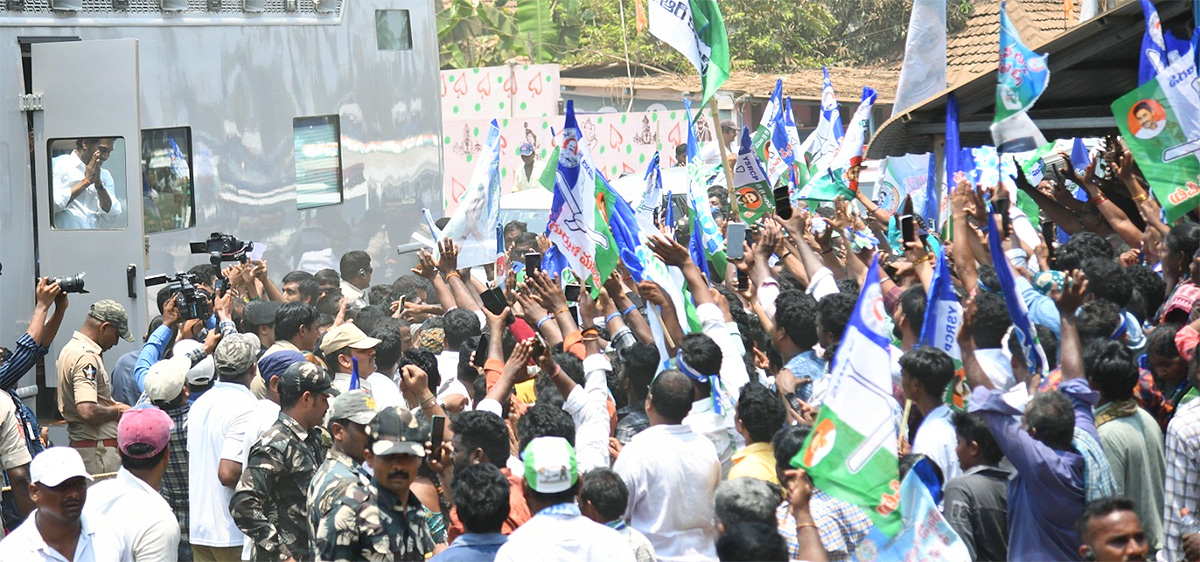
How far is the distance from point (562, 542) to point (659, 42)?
89.5 feet

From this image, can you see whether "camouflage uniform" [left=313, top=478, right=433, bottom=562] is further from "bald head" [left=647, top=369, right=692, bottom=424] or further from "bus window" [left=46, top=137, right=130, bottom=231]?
"bus window" [left=46, top=137, right=130, bottom=231]

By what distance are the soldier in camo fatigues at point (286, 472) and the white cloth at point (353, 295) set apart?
441cm

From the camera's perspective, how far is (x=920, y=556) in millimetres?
4344

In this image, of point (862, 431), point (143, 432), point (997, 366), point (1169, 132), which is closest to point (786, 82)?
point (1169, 132)

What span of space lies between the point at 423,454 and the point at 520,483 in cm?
61

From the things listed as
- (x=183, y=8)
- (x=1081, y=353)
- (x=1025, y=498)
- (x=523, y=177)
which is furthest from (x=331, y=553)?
(x=523, y=177)

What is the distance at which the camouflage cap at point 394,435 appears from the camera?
465 cm

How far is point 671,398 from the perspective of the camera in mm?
5367

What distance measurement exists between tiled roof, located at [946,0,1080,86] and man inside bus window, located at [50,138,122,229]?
18861 mm

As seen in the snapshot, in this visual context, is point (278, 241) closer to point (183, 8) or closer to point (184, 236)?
point (184, 236)

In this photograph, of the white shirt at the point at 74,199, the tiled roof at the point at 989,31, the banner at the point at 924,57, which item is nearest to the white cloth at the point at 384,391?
the white shirt at the point at 74,199

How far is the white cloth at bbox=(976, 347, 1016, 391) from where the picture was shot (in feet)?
19.3

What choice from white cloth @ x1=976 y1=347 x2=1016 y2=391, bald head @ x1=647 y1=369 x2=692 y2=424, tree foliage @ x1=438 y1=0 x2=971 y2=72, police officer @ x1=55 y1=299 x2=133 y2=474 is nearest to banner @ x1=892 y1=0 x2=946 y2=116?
white cloth @ x1=976 y1=347 x2=1016 y2=391

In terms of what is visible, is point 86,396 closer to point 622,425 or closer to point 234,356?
point 234,356
